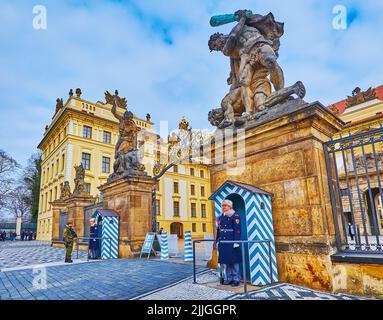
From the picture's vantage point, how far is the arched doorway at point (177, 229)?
39625 millimetres

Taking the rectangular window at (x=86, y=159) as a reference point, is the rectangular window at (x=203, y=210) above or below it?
below

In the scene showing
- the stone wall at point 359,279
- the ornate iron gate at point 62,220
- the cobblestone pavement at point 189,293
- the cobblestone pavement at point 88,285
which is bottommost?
the cobblestone pavement at point 88,285

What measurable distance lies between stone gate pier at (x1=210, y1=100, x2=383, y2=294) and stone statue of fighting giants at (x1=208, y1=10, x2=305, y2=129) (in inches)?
35.1

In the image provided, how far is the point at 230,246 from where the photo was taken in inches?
201

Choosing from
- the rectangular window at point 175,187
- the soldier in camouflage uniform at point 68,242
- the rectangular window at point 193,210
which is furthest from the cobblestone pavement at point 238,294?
the rectangular window at point 193,210

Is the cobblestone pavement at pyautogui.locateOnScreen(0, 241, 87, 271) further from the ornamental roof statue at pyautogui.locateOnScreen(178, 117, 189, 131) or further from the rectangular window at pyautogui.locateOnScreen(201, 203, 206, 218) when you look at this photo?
the rectangular window at pyautogui.locateOnScreen(201, 203, 206, 218)

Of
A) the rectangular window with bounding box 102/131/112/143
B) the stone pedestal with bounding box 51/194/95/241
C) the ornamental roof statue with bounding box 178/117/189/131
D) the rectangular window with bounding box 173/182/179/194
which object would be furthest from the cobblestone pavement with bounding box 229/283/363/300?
the rectangular window with bounding box 173/182/179/194

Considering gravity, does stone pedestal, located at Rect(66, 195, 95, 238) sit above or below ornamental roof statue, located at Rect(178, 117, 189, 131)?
below

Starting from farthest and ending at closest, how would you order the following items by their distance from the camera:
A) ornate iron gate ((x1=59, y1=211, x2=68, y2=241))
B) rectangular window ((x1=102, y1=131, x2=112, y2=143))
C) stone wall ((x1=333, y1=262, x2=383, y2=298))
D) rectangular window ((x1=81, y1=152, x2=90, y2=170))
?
rectangular window ((x1=102, y1=131, x2=112, y2=143)), rectangular window ((x1=81, y1=152, x2=90, y2=170)), ornate iron gate ((x1=59, y1=211, x2=68, y2=241)), stone wall ((x1=333, y1=262, x2=383, y2=298))

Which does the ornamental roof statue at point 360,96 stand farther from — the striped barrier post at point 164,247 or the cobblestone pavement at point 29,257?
the cobblestone pavement at point 29,257

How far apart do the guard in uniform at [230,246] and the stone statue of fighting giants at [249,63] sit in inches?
93.5

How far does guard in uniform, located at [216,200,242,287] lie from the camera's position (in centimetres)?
509

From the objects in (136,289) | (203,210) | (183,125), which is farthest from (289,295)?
(203,210)

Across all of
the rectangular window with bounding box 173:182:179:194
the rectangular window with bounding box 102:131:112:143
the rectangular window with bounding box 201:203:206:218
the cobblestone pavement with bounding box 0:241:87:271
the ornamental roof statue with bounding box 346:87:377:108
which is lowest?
the cobblestone pavement with bounding box 0:241:87:271
